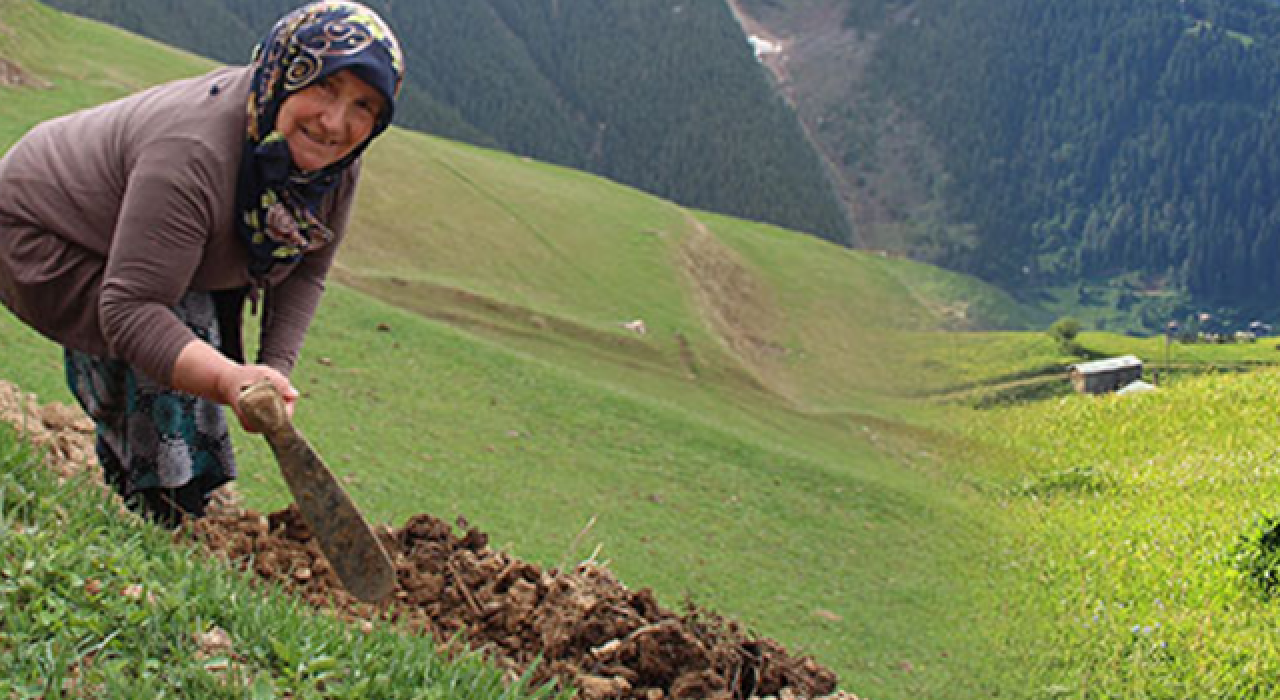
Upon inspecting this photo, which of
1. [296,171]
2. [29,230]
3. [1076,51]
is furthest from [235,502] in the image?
[1076,51]

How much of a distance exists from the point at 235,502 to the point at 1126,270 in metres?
78.7

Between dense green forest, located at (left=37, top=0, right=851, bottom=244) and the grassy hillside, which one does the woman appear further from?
dense green forest, located at (left=37, top=0, right=851, bottom=244)

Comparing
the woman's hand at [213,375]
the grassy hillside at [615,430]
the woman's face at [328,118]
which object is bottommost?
the grassy hillside at [615,430]

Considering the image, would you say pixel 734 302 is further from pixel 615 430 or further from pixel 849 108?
pixel 849 108

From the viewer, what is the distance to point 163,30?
103 meters

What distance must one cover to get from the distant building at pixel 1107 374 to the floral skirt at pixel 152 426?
3.05 meters

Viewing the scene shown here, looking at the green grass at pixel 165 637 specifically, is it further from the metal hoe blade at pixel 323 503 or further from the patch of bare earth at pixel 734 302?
the patch of bare earth at pixel 734 302

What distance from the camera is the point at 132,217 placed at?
110 inches

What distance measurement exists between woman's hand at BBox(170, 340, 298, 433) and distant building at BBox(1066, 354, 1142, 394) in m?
2.79

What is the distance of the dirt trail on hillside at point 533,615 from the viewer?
3.25 m

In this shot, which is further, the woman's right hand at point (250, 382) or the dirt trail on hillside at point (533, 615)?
the dirt trail on hillside at point (533, 615)

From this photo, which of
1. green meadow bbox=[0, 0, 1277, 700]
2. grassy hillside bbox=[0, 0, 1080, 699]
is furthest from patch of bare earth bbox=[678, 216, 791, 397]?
green meadow bbox=[0, 0, 1277, 700]

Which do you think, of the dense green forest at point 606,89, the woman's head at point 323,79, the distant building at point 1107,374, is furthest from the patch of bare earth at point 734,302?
the dense green forest at point 606,89

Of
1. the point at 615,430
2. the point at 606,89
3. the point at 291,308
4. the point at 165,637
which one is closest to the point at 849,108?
the point at 606,89
